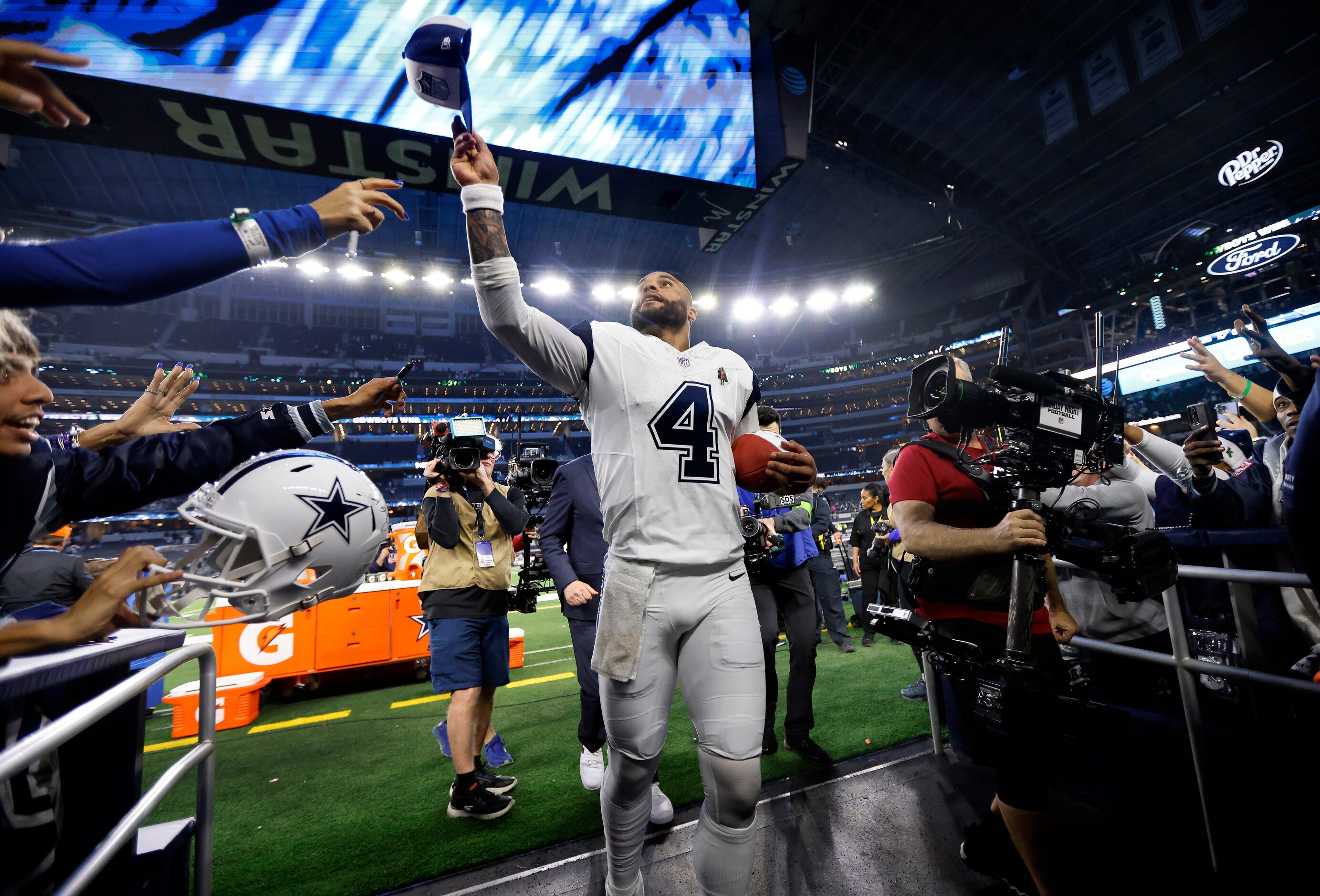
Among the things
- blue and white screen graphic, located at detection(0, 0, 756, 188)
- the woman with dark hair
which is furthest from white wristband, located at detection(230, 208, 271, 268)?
the woman with dark hair

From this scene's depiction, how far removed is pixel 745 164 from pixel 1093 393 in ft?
16.0

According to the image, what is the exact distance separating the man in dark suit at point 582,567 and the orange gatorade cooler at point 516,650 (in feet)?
9.44

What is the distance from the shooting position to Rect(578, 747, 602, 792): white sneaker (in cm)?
329

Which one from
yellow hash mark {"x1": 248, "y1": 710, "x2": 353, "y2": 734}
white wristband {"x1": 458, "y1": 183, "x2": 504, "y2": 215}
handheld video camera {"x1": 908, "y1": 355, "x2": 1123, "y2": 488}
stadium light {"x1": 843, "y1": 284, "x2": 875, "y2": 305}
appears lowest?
yellow hash mark {"x1": 248, "y1": 710, "x2": 353, "y2": 734}

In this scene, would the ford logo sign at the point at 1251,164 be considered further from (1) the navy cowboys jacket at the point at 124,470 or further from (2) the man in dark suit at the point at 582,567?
(1) the navy cowboys jacket at the point at 124,470

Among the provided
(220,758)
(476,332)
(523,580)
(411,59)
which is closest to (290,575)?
(411,59)

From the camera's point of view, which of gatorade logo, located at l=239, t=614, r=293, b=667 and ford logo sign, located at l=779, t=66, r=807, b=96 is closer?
gatorade logo, located at l=239, t=614, r=293, b=667

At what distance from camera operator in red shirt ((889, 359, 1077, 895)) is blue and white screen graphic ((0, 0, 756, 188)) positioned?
14.5 ft

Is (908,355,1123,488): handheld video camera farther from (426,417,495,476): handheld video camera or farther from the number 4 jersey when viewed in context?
(426,417,495,476): handheld video camera

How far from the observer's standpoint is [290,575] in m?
1.68

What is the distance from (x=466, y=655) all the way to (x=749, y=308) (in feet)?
99.5

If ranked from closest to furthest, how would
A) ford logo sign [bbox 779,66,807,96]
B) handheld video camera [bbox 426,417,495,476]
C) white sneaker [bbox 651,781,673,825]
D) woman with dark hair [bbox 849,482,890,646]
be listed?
white sneaker [bbox 651,781,673,825]
handheld video camera [bbox 426,417,495,476]
ford logo sign [bbox 779,66,807,96]
woman with dark hair [bbox 849,482,890,646]

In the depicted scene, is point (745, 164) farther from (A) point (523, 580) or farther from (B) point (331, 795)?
(B) point (331, 795)

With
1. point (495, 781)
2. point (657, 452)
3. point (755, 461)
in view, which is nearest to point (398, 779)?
point (495, 781)
